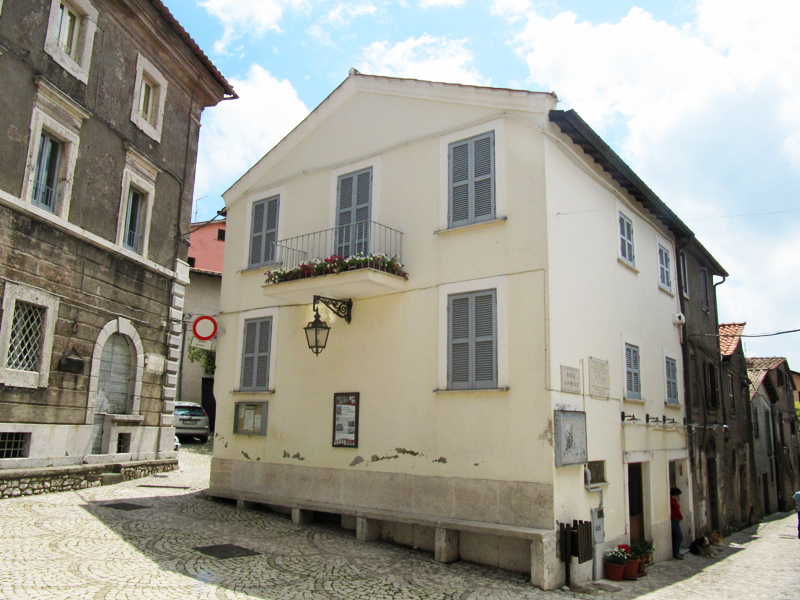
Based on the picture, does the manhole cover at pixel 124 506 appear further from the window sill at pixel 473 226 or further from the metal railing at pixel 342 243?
the window sill at pixel 473 226

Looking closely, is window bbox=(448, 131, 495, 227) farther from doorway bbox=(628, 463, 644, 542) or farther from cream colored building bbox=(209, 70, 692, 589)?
doorway bbox=(628, 463, 644, 542)

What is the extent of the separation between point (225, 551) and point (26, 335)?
21.6 ft

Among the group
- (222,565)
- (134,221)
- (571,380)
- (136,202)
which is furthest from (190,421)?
(571,380)

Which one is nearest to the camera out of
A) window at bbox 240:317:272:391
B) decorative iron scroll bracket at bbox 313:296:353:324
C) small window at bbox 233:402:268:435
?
decorative iron scroll bracket at bbox 313:296:353:324

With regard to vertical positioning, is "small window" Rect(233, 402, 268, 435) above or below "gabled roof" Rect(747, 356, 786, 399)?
below

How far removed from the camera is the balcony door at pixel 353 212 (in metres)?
11.6

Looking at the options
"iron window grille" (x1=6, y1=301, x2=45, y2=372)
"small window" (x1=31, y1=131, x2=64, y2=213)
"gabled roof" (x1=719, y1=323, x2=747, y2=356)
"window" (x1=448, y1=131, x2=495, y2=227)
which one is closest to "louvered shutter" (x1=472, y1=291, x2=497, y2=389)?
"window" (x1=448, y1=131, x2=495, y2=227)

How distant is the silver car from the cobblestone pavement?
989 cm

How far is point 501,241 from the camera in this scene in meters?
9.88

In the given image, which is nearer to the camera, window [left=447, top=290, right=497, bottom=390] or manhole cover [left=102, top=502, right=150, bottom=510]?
window [left=447, top=290, right=497, bottom=390]

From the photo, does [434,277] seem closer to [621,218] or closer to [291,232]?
[291,232]

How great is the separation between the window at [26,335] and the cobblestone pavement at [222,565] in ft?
7.64

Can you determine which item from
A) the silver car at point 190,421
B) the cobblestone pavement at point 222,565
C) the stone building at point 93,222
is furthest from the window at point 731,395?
the silver car at point 190,421

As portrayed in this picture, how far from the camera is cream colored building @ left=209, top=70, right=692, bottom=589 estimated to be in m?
9.25
